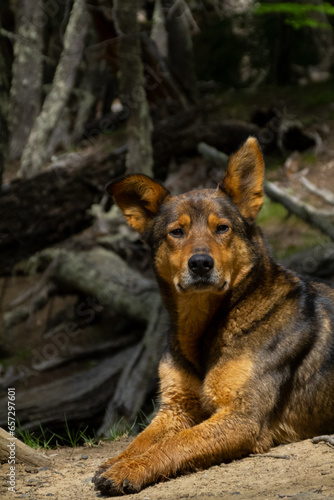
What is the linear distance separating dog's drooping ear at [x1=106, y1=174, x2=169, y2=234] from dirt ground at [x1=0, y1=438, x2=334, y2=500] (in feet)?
6.52

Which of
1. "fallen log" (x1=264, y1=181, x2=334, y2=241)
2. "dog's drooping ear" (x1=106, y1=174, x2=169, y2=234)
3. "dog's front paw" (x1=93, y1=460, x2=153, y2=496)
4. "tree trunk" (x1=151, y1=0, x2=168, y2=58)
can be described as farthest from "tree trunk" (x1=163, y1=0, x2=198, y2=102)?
"dog's front paw" (x1=93, y1=460, x2=153, y2=496)

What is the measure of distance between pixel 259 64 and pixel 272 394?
1262 cm

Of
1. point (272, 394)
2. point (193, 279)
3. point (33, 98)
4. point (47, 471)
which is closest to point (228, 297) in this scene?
point (193, 279)

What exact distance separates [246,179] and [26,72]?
361 inches

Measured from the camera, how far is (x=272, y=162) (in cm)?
1215

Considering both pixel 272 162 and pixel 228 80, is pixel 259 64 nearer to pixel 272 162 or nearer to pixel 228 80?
pixel 228 80

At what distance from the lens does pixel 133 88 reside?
9656mm

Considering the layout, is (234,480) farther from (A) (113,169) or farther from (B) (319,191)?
(A) (113,169)

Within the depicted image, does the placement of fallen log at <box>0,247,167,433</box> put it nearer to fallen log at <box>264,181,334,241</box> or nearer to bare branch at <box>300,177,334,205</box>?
fallen log at <box>264,181,334,241</box>

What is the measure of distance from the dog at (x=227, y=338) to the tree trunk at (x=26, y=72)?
8534 millimetres

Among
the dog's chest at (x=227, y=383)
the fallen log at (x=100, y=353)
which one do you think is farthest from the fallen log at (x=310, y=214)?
the dog's chest at (x=227, y=383)

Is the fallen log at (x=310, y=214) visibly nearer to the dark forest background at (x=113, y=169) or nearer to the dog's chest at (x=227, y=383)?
the dark forest background at (x=113, y=169)

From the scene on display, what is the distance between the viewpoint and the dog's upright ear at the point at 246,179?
4.77 meters

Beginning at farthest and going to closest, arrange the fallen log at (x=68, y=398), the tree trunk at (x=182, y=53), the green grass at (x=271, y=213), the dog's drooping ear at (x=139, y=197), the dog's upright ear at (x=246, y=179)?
the tree trunk at (x=182, y=53) < the green grass at (x=271, y=213) < the fallen log at (x=68, y=398) < the dog's drooping ear at (x=139, y=197) < the dog's upright ear at (x=246, y=179)
